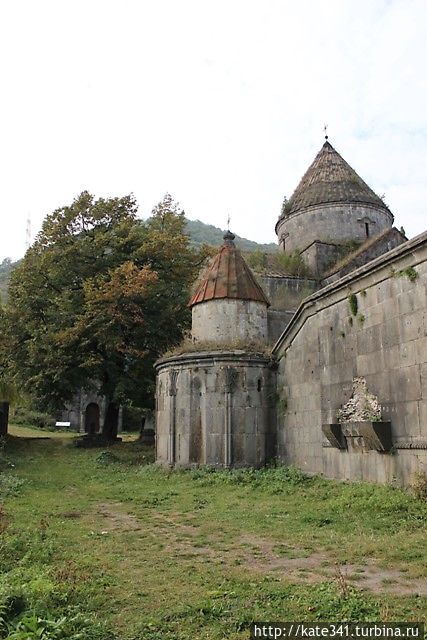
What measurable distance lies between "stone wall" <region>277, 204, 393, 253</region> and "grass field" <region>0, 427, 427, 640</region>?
44.4ft

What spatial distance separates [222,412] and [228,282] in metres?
3.98

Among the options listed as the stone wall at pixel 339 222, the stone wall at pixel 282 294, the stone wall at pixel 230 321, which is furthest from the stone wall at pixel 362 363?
the stone wall at pixel 339 222

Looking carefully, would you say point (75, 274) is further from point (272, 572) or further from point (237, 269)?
point (272, 572)

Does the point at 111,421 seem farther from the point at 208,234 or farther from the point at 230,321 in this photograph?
the point at 208,234

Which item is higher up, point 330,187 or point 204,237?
point 204,237

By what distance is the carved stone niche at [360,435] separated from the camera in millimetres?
10164

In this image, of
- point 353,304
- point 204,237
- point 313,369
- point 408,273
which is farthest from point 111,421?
point 204,237

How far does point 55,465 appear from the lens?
18625mm

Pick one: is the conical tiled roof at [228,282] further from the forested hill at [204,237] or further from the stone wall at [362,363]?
A: the forested hill at [204,237]

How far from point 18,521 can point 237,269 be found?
10.2 m

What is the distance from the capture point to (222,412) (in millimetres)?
15078

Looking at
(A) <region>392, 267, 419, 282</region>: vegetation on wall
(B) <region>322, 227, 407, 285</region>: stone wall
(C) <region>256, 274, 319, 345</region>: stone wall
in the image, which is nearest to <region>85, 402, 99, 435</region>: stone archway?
(C) <region>256, 274, 319, 345</region>: stone wall

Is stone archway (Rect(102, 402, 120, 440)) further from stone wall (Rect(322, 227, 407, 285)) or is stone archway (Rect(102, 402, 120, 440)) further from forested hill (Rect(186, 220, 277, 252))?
forested hill (Rect(186, 220, 277, 252))

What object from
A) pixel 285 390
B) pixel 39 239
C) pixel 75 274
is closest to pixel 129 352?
pixel 75 274
